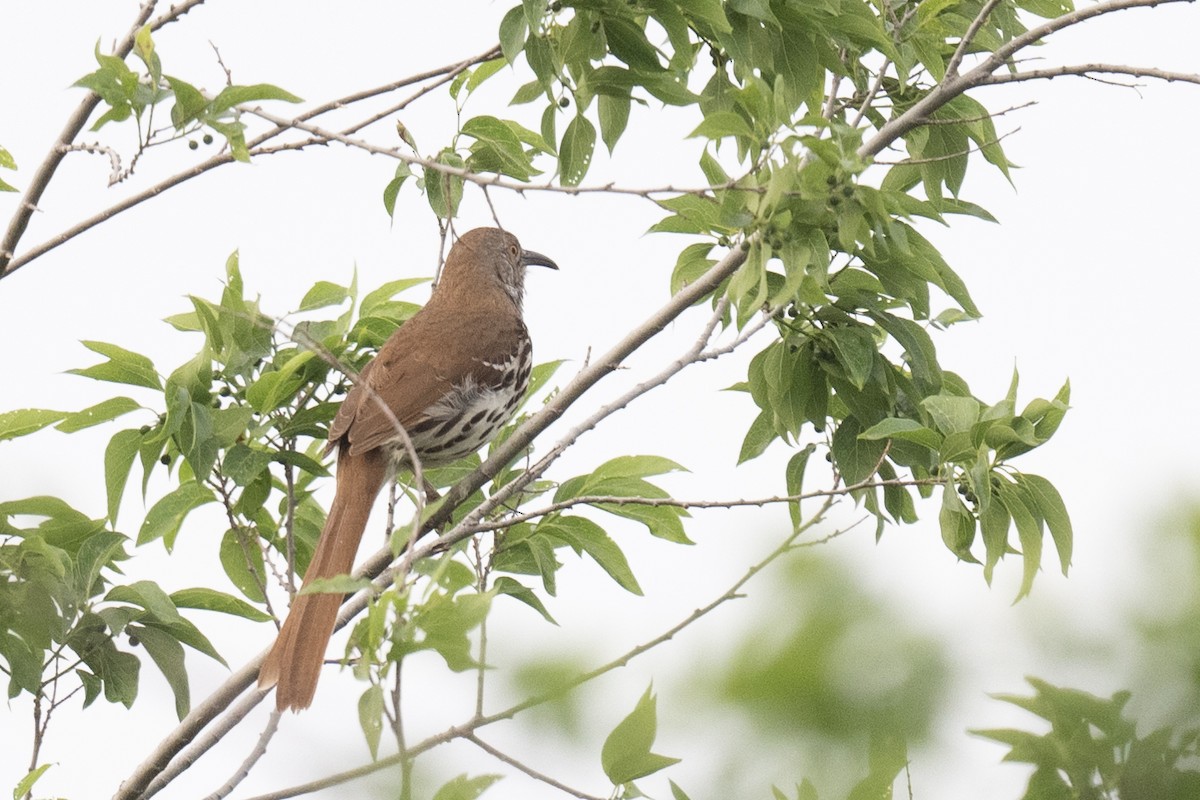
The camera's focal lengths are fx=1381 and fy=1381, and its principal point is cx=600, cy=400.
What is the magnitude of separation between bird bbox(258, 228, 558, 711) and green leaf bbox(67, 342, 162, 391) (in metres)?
0.53

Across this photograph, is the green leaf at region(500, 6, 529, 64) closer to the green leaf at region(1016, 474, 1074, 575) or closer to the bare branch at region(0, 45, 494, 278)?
the bare branch at region(0, 45, 494, 278)

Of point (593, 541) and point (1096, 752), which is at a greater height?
point (593, 541)

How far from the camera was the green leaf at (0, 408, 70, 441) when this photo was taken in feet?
10.8

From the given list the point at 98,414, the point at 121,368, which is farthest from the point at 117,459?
the point at 121,368

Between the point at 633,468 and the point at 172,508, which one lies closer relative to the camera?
the point at 172,508

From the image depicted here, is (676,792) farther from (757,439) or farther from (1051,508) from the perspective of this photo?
(757,439)

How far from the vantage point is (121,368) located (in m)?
3.40

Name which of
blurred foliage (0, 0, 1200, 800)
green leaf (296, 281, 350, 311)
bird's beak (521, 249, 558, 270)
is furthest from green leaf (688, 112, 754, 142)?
bird's beak (521, 249, 558, 270)

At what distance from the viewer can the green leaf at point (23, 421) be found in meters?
3.30

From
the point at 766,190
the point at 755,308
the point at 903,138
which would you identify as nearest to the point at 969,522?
the point at 755,308

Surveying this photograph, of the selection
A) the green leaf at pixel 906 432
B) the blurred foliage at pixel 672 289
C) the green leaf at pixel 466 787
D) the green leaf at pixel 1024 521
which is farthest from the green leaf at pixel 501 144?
the green leaf at pixel 466 787

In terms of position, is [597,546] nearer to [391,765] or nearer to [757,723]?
[391,765]

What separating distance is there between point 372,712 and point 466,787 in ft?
1.40

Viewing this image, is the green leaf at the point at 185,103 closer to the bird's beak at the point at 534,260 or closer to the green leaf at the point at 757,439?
the green leaf at the point at 757,439
